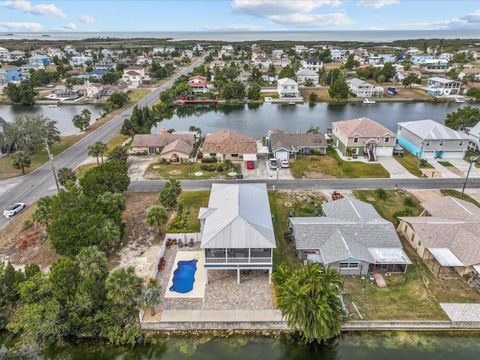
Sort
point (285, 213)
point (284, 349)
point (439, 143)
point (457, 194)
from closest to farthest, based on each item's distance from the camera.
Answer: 1. point (284, 349)
2. point (285, 213)
3. point (457, 194)
4. point (439, 143)

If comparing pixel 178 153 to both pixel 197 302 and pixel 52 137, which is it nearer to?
pixel 52 137

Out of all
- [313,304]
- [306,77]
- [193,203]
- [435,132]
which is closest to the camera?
[313,304]

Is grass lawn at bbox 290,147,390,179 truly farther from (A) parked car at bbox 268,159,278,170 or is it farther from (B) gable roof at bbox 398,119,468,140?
(B) gable roof at bbox 398,119,468,140

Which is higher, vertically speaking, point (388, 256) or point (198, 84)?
point (198, 84)

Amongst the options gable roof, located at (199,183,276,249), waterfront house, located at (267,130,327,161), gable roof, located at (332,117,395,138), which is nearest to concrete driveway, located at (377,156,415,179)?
gable roof, located at (332,117,395,138)

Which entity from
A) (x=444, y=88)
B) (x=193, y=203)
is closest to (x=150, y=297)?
(x=193, y=203)

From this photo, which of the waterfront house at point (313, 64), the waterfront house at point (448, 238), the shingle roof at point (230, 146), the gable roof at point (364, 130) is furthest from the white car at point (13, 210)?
the waterfront house at point (313, 64)

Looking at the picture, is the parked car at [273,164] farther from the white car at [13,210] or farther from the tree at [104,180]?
the white car at [13,210]

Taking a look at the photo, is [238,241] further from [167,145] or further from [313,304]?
[167,145]
